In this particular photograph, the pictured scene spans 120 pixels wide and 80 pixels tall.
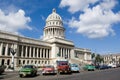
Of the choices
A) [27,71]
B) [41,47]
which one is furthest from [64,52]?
[27,71]

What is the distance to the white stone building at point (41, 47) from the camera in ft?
253

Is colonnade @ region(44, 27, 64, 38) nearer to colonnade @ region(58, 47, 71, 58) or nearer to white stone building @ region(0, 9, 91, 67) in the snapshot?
white stone building @ region(0, 9, 91, 67)

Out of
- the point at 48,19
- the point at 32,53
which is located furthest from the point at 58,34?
the point at 32,53

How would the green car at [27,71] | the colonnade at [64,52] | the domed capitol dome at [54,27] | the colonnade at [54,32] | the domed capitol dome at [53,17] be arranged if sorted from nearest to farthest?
the green car at [27,71] < the colonnade at [64,52] < the colonnade at [54,32] < the domed capitol dome at [54,27] < the domed capitol dome at [53,17]

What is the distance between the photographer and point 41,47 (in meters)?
95.9

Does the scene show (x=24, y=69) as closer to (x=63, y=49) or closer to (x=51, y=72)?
(x=51, y=72)

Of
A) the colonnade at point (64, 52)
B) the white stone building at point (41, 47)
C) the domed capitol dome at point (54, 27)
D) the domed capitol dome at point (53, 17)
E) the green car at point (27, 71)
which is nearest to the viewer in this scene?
the green car at point (27, 71)

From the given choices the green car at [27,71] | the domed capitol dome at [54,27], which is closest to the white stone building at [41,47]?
the domed capitol dome at [54,27]

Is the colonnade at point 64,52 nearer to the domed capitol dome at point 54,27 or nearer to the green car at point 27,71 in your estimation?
the domed capitol dome at point 54,27

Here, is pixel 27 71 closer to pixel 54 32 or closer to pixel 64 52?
pixel 64 52

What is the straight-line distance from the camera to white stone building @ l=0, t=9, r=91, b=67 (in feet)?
253

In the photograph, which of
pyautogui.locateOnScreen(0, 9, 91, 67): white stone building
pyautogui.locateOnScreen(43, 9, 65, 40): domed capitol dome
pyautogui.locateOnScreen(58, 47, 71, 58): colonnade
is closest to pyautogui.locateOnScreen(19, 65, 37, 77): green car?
pyautogui.locateOnScreen(0, 9, 91, 67): white stone building

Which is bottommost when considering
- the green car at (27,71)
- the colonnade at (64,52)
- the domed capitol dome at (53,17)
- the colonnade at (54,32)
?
the green car at (27,71)

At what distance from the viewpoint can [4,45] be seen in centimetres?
7656
